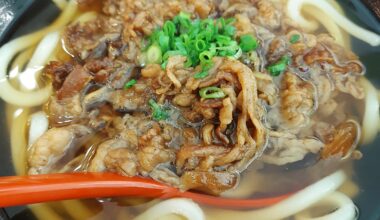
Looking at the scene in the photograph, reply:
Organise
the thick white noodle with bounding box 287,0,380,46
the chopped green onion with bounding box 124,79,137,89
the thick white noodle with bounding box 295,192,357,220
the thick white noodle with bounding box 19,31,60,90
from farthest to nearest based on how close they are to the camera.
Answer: the thick white noodle with bounding box 287,0,380,46, the thick white noodle with bounding box 19,31,60,90, the chopped green onion with bounding box 124,79,137,89, the thick white noodle with bounding box 295,192,357,220

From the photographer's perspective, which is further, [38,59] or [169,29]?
[38,59]

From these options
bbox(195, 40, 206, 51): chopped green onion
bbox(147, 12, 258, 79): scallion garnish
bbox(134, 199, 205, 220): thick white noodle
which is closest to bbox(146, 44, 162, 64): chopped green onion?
bbox(147, 12, 258, 79): scallion garnish

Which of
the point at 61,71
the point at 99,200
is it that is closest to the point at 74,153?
the point at 99,200

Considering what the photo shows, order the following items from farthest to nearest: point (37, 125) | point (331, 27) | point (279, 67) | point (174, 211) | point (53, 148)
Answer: point (331, 27)
point (279, 67)
point (37, 125)
point (53, 148)
point (174, 211)

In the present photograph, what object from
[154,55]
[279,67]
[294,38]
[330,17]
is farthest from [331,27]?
[154,55]

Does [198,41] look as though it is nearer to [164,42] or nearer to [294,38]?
[164,42]

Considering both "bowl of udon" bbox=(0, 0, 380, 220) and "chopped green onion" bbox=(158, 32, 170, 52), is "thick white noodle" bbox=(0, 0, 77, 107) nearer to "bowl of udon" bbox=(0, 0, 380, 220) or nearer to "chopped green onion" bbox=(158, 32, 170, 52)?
"bowl of udon" bbox=(0, 0, 380, 220)

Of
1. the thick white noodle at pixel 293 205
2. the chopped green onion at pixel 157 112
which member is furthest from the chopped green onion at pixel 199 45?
the thick white noodle at pixel 293 205
